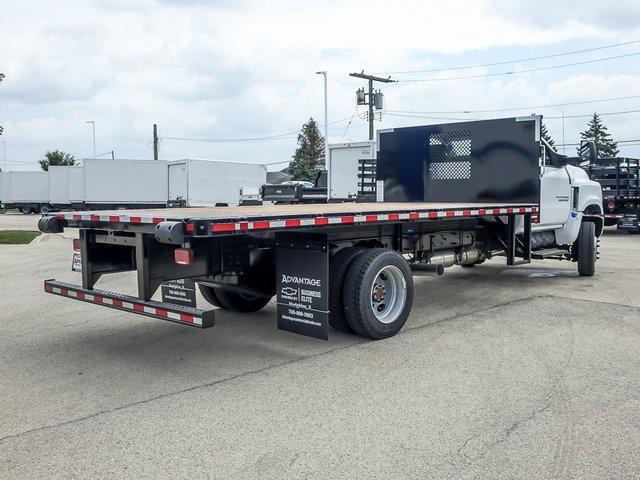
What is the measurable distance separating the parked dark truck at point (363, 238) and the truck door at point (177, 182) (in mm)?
22131

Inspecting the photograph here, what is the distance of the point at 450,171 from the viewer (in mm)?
10414

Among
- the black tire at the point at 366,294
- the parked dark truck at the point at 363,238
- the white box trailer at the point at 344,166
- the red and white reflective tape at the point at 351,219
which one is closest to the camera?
the red and white reflective tape at the point at 351,219

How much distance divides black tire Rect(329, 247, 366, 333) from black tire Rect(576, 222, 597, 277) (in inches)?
235

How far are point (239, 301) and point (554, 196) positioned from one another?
557 cm

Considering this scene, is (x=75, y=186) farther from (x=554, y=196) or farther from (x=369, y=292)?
(x=369, y=292)

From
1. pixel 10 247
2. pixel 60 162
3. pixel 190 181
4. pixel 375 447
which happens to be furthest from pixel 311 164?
pixel 375 447

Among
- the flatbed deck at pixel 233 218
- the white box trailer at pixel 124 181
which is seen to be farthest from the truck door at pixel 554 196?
the white box trailer at pixel 124 181

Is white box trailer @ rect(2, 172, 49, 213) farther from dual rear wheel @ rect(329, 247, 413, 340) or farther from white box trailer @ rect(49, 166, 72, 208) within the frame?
dual rear wheel @ rect(329, 247, 413, 340)

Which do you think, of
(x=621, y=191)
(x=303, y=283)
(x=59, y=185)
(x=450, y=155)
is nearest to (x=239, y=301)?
(x=303, y=283)

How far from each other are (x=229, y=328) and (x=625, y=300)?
558cm

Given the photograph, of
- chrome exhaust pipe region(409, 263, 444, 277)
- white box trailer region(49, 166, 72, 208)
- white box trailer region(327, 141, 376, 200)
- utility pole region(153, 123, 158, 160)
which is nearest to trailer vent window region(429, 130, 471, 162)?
chrome exhaust pipe region(409, 263, 444, 277)

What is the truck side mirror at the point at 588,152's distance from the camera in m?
9.88

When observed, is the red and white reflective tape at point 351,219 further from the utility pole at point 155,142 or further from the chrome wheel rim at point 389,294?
the utility pole at point 155,142

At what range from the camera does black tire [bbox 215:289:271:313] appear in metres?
7.84
